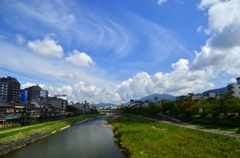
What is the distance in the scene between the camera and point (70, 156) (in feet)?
78.1

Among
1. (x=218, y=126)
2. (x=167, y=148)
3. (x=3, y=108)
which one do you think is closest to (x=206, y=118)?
(x=218, y=126)

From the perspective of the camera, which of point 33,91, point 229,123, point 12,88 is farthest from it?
point 33,91

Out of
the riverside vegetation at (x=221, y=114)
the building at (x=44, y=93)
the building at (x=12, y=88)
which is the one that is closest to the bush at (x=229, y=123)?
the riverside vegetation at (x=221, y=114)

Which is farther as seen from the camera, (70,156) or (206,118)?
(206,118)

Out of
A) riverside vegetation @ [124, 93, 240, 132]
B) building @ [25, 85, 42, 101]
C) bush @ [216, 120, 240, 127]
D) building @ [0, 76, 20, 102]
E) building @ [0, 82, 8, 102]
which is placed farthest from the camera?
building @ [25, 85, 42, 101]

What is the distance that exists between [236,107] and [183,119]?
21.5 m

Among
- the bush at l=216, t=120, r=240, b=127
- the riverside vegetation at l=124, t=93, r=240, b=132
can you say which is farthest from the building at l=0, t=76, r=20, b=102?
the bush at l=216, t=120, r=240, b=127

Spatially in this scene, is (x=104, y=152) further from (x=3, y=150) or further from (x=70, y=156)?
(x=3, y=150)

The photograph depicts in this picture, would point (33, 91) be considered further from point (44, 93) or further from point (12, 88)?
point (12, 88)

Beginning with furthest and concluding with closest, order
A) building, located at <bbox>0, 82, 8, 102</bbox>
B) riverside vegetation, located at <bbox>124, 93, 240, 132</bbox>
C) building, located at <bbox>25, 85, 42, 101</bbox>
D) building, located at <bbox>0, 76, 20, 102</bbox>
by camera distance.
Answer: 1. building, located at <bbox>25, 85, 42, 101</bbox>
2. building, located at <bbox>0, 76, 20, 102</bbox>
3. building, located at <bbox>0, 82, 8, 102</bbox>
4. riverside vegetation, located at <bbox>124, 93, 240, 132</bbox>

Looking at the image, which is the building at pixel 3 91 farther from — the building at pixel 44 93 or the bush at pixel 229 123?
the bush at pixel 229 123

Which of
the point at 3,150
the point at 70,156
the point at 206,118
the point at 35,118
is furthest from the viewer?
the point at 35,118

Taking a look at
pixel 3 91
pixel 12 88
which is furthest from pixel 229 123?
pixel 12 88

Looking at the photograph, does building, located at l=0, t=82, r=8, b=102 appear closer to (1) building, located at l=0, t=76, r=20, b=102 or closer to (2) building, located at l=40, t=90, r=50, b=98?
(1) building, located at l=0, t=76, r=20, b=102
